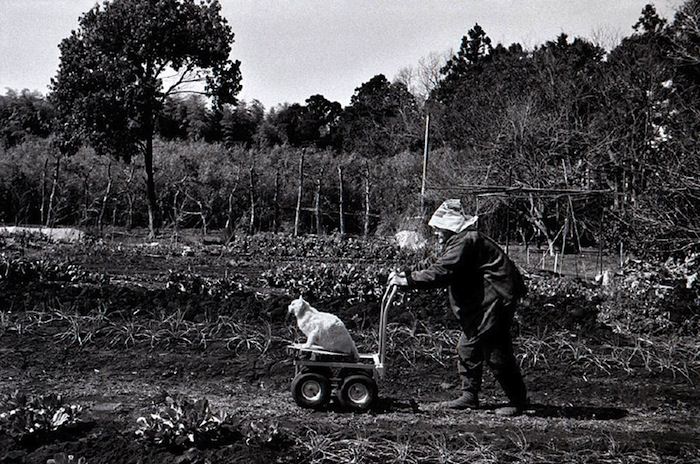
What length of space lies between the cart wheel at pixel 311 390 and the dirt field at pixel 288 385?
85mm

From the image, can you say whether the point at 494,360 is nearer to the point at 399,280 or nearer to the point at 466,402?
the point at 466,402

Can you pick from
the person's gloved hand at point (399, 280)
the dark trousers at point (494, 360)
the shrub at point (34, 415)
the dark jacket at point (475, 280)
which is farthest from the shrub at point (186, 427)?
the dark trousers at point (494, 360)

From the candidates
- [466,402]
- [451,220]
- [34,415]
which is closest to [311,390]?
[466,402]

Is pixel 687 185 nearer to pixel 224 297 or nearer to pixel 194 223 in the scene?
pixel 224 297

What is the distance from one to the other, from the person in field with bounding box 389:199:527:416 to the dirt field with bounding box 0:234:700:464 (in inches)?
9.2

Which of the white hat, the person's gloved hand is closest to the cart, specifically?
the person's gloved hand

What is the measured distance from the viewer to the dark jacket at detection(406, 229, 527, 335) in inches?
205

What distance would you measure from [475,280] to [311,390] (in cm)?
133

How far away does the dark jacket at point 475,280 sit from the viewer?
17.1ft

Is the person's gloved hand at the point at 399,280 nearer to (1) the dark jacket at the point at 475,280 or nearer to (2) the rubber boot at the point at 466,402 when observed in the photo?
(1) the dark jacket at the point at 475,280

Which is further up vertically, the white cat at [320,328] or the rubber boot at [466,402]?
the white cat at [320,328]

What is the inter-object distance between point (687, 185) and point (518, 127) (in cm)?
1279

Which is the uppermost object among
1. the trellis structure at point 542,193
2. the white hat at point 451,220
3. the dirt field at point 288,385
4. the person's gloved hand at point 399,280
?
the trellis structure at point 542,193

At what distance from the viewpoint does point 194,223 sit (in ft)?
78.7
